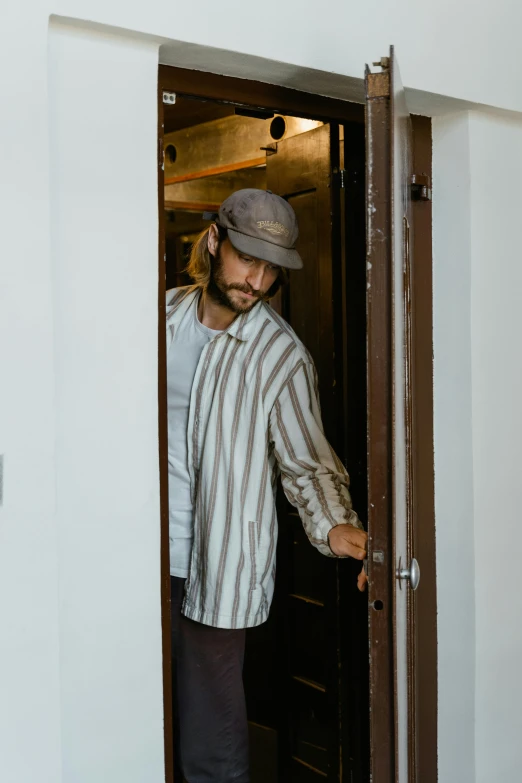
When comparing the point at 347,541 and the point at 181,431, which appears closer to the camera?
the point at 347,541

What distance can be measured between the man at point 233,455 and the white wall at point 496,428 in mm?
572

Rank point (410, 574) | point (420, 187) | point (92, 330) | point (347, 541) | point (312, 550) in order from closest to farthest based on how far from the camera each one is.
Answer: point (92, 330) → point (410, 574) → point (347, 541) → point (420, 187) → point (312, 550)

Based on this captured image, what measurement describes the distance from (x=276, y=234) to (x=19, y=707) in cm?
135

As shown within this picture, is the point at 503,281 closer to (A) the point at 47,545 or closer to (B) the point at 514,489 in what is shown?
(B) the point at 514,489

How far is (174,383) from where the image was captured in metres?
2.53

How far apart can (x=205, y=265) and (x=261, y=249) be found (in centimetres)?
25

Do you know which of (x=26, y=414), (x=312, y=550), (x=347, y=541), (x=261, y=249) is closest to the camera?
(x=26, y=414)

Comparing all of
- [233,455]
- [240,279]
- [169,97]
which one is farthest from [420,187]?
[233,455]

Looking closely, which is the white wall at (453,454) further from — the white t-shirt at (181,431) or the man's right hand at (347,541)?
the white t-shirt at (181,431)

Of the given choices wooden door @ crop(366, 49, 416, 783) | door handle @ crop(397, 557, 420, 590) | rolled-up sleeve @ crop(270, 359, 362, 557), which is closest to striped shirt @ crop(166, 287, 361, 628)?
rolled-up sleeve @ crop(270, 359, 362, 557)

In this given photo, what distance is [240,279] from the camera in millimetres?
2473

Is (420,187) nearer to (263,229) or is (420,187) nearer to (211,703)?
(263,229)

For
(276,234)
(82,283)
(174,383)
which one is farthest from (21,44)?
(174,383)

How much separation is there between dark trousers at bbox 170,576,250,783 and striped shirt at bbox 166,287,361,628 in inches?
4.9
